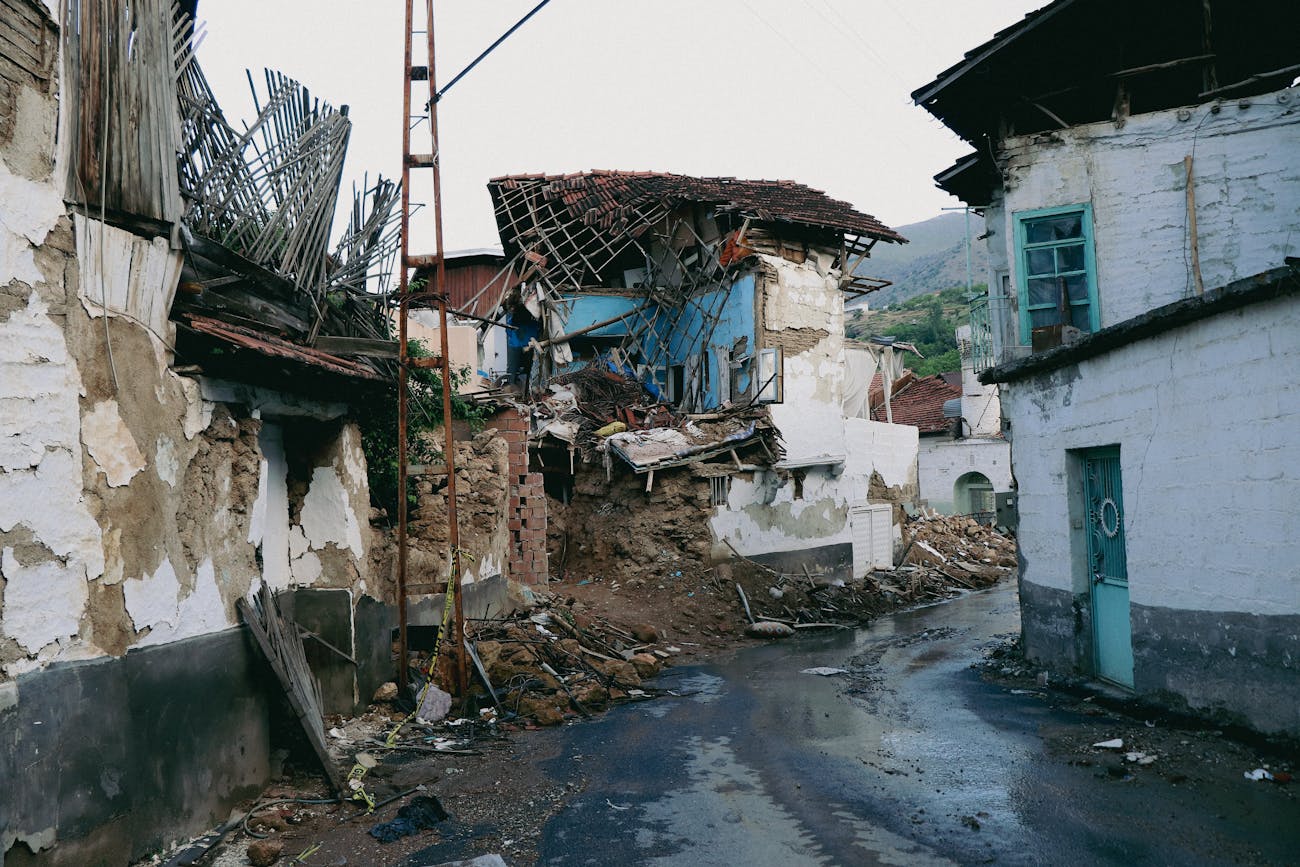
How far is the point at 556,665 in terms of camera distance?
10.2 m

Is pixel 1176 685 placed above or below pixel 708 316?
below

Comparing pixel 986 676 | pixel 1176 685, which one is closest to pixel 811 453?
pixel 986 676

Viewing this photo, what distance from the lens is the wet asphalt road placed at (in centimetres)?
516

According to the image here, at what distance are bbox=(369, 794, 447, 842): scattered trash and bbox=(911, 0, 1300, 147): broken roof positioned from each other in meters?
10.9

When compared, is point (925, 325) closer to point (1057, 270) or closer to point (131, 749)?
point (1057, 270)

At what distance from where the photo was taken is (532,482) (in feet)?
47.6

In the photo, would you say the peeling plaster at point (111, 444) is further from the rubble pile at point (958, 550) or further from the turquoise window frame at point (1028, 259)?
the rubble pile at point (958, 550)

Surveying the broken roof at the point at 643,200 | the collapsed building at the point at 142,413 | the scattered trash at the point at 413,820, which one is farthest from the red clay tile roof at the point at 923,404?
the scattered trash at the point at 413,820

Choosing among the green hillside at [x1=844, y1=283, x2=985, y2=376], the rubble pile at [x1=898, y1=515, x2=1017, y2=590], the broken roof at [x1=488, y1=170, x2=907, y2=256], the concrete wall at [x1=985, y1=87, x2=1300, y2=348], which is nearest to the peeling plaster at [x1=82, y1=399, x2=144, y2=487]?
the concrete wall at [x1=985, y1=87, x2=1300, y2=348]

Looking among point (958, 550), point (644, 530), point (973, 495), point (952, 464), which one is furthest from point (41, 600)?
point (973, 495)

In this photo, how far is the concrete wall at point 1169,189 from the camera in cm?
1038

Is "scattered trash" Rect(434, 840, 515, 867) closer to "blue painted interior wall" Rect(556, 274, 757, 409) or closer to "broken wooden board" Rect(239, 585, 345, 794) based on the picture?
"broken wooden board" Rect(239, 585, 345, 794)

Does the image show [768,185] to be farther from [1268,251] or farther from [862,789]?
[862,789]

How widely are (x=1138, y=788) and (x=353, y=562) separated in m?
6.90
